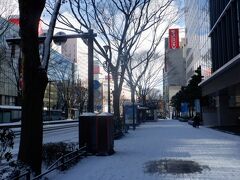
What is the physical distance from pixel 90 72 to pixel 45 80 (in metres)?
6.81

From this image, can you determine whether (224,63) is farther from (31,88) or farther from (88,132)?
(31,88)

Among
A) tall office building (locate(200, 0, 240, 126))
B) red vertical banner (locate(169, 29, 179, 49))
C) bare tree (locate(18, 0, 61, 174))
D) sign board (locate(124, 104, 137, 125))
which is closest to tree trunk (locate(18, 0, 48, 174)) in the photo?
bare tree (locate(18, 0, 61, 174))

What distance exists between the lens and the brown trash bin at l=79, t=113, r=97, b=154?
49.9 ft

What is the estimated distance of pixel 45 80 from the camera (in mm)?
9734

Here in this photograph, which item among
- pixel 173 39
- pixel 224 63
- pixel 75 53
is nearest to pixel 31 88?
pixel 224 63

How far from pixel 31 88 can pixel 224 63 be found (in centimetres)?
2818

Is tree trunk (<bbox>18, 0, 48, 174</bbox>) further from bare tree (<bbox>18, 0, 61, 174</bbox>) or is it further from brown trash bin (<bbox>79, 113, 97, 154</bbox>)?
brown trash bin (<bbox>79, 113, 97, 154</bbox>)

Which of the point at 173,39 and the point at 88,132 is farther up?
the point at 173,39

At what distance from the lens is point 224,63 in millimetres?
35344

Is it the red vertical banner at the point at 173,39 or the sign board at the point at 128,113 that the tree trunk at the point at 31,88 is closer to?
the sign board at the point at 128,113

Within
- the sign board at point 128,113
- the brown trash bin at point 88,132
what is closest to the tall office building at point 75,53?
the sign board at point 128,113

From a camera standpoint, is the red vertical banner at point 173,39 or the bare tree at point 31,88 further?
the red vertical banner at point 173,39

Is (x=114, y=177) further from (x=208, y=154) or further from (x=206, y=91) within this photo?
(x=206, y=91)

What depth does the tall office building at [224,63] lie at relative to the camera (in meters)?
29.8
